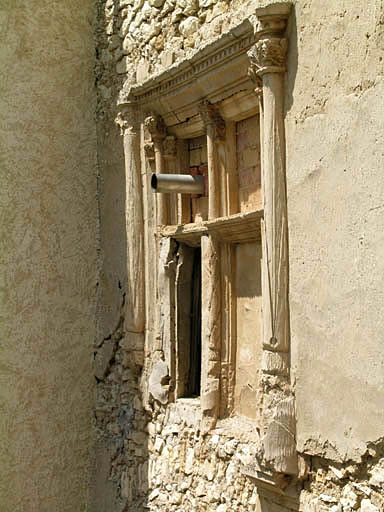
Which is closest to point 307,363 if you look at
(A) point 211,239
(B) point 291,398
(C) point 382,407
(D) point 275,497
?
(B) point 291,398

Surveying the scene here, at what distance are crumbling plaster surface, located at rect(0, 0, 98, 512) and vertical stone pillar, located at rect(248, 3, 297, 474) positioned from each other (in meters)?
2.44

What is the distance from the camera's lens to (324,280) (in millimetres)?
3965

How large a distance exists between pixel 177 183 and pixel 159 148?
54 cm

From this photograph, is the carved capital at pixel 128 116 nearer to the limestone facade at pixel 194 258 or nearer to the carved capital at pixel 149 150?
the limestone facade at pixel 194 258

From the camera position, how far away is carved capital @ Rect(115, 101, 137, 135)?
588 cm

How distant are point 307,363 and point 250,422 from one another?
979 millimetres

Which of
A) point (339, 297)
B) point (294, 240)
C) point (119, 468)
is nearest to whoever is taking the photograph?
point (339, 297)

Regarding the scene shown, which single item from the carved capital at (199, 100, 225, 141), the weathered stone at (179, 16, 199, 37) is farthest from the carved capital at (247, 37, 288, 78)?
the weathered stone at (179, 16, 199, 37)

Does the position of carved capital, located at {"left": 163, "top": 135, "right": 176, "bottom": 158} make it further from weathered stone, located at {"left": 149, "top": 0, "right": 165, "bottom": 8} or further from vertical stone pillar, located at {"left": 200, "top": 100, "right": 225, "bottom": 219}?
weathered stone, located at {"left": 149, "top": 0, "right": 165, "bottom": 8}

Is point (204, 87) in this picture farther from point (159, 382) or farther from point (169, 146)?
point (159, 382)

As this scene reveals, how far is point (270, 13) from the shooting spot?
424 centimetres

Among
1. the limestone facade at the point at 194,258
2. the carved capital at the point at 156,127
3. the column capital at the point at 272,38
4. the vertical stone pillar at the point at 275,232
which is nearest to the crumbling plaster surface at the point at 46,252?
the limestone facade at the point at 194,258

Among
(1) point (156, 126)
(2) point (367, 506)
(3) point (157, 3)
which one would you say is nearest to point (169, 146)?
(1) point (156, 126)

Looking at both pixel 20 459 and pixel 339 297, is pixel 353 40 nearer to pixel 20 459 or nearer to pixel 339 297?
pixel 339 297
